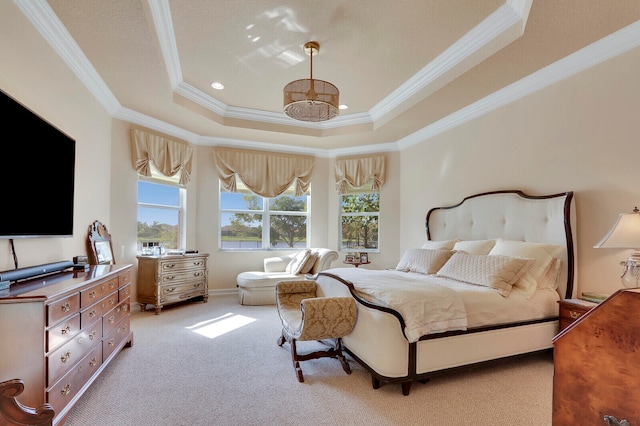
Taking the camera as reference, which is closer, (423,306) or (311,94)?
(423,306)

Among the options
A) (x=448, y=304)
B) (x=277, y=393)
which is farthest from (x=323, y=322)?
(x=448, y=304)

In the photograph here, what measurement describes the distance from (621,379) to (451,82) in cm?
323

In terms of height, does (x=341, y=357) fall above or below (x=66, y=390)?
below

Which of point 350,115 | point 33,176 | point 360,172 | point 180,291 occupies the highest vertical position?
point 350,115

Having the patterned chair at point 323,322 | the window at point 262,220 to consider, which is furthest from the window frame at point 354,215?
the patterned chair at point 323,322

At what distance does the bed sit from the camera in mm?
2281

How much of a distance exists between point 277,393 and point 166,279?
9.47ft

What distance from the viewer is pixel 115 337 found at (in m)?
2.71

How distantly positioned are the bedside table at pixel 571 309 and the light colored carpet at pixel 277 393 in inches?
18.0

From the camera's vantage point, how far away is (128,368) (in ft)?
8.72

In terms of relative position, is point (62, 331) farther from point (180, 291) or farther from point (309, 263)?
point (309, 263)

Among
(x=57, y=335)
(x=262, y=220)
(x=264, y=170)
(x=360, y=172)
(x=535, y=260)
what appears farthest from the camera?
(x=262, y=220)

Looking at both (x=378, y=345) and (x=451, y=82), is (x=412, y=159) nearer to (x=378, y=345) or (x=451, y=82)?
(x=451, y=82)

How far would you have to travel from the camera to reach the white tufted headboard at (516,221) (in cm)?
288
